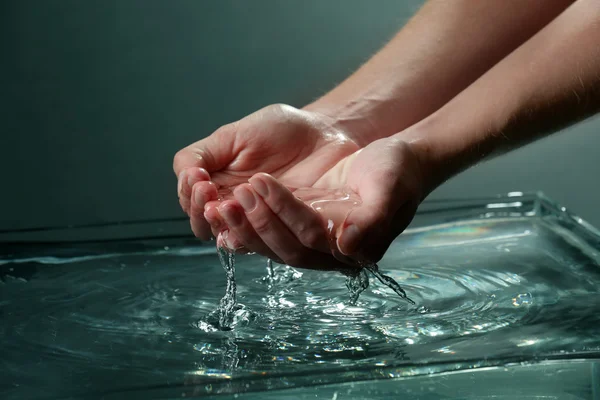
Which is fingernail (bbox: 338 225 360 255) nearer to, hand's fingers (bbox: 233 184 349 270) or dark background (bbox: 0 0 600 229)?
hand's fingers (bbox: 233 184 349 270)

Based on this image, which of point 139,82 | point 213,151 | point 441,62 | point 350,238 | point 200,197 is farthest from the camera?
point 139,82

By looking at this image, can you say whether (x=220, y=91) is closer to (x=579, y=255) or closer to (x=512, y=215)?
(x=512, y=215)

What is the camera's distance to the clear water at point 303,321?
0.43 m

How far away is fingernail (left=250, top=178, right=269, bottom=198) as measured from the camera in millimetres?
545

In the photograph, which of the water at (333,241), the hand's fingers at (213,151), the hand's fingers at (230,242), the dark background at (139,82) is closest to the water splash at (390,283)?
the water at (333,241)

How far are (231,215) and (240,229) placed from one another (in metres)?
0.02

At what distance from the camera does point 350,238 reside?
21.4 inches

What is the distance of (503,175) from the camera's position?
63.6 inches

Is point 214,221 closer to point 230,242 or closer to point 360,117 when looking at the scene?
point 230,242

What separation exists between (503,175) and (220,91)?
2.05 feet

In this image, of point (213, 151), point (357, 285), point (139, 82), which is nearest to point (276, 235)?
point (357, 285)

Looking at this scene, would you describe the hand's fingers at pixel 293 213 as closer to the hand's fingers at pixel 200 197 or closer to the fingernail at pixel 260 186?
the fingernail at pixel 260 186

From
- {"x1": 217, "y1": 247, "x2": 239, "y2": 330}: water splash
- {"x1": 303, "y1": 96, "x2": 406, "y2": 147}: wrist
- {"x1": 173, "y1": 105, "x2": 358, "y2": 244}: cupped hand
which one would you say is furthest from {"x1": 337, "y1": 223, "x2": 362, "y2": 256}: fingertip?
{"x1": 303, "y1": 96, "x2": 406, "y2": 147}: wrist

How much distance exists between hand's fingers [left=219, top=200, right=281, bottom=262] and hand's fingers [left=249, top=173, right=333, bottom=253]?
3 centimetres
